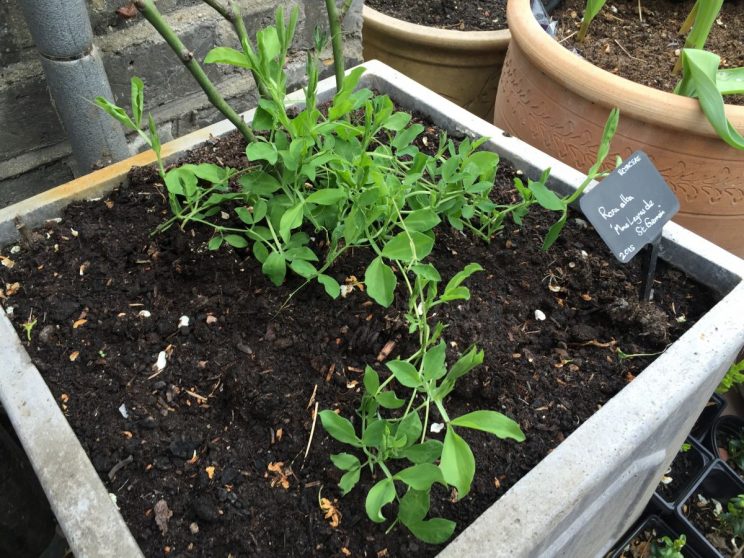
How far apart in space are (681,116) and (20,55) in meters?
1.17

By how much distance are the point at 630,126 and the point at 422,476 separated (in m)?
0.85

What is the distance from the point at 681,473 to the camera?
4.66ft

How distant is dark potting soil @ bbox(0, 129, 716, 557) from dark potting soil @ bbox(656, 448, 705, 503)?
22.7 inches

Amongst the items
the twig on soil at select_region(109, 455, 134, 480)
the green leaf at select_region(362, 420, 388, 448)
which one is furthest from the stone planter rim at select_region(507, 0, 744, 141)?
the twig on soil at select_region(109, 455, 134, 480)

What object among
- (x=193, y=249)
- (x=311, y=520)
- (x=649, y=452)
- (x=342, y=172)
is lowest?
(x=649, y=452)

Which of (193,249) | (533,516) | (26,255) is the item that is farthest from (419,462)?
(26,255)

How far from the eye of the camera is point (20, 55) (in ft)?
3.67

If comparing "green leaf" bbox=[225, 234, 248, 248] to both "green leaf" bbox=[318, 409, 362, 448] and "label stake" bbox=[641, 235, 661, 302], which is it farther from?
"label stake" bbox=[641, 235, 661, 302]

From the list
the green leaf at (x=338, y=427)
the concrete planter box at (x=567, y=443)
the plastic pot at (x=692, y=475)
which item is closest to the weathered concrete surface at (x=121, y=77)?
the concrete planter box at (x=567, y=443)

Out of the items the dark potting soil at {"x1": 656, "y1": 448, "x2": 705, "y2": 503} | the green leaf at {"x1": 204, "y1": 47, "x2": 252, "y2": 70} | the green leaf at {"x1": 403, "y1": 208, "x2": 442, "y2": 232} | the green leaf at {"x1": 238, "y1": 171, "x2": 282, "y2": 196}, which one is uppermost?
the green leaf at {"x1": 204, "y1": 47, "x2": 252, "y2": 70}

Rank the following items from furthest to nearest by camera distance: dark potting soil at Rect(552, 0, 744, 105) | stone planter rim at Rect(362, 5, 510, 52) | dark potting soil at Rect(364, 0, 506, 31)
Answer: dark potting soil at Rect(364, 0, 506, 31) → stone planter rim at Rect(362, 5, 510, 52) → dark potting soil at Rect(552, 0, 744, 105)

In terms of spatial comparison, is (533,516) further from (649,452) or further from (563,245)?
(563,245)

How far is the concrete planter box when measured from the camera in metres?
0.68

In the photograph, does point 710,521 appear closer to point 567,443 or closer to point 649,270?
point 649,270
